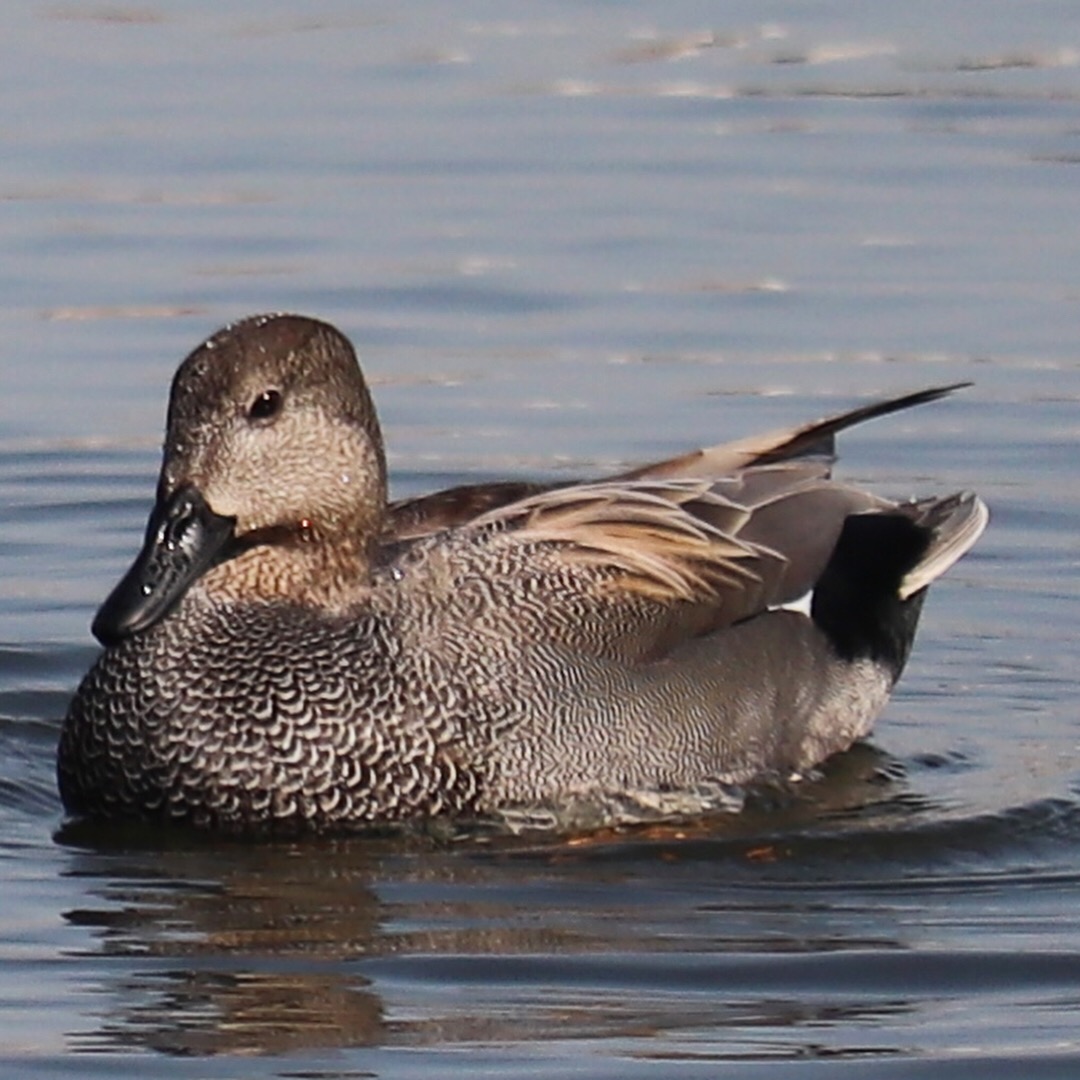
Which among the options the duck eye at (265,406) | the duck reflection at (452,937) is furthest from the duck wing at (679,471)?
the duck reflection at (452,937)

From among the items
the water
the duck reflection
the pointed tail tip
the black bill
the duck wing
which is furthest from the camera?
the pointed tail tip

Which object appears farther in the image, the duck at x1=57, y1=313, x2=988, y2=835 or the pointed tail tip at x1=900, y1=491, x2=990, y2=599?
the pointed tail tip at x1=900, y1=491, x2=990, y2=599

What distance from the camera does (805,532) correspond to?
9.03 metres

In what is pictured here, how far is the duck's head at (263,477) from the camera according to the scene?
793 cm

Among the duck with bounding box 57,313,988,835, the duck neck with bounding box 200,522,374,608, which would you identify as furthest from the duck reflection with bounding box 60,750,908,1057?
the duck neck with bounding box 200,522,374,608

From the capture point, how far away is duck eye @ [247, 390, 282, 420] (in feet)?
26.3

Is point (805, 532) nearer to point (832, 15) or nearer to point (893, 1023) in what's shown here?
point (893, 1023)

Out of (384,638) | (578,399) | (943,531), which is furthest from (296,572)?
(578,399)

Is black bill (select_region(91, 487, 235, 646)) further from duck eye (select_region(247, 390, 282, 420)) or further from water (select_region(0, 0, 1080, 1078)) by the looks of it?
water (select_region(0, 0, 1080, 1078))

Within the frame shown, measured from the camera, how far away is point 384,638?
8.22 meters

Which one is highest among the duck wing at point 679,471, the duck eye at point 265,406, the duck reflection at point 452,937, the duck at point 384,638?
the duck eye at point 265,406

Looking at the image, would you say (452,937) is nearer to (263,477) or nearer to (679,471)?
(263,477)

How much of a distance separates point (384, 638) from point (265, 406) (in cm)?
61

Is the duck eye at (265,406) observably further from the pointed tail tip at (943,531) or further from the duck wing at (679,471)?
the pointed tail tip at (943,531)
